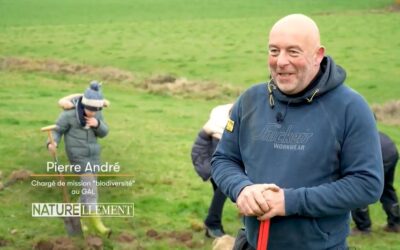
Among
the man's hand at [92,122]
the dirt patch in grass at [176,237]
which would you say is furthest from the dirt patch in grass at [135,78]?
the man's hand at [92,122]

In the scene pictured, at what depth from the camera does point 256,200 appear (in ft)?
12.8

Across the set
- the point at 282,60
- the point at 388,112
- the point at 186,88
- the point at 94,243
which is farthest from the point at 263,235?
the point at 186,88

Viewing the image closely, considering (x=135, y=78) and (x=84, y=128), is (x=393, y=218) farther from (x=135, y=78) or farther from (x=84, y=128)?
(x=135, y=78)

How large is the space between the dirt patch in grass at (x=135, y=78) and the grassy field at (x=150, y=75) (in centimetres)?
11

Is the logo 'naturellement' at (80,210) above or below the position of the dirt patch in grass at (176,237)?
above

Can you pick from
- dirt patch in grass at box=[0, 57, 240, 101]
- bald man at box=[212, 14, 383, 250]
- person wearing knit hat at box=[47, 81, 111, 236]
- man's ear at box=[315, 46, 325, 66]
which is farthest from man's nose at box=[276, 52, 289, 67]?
dirt patch in grass at box=[0, 57, 240, 101]

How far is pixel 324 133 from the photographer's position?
156 inches

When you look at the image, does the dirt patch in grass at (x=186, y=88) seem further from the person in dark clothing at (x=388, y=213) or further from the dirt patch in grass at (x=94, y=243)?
the dirt patch in grass at (x=94, y=243)

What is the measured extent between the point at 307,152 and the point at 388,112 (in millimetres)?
18678

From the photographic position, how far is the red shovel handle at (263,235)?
4.02 meters

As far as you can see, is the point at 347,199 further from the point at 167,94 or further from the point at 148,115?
the point at 167,94

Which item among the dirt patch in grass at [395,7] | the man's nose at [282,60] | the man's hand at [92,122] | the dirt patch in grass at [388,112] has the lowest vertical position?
the man's nose at [282,60]

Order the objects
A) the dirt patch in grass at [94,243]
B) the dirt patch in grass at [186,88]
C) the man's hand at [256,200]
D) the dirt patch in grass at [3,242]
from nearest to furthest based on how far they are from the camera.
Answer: the man's hand at [256,200] < the dirt patch in grass at [94,243] < the dirt patch in grass at [3,242] < the dirt patch in grass at [186,88]

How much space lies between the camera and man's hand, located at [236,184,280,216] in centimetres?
388
